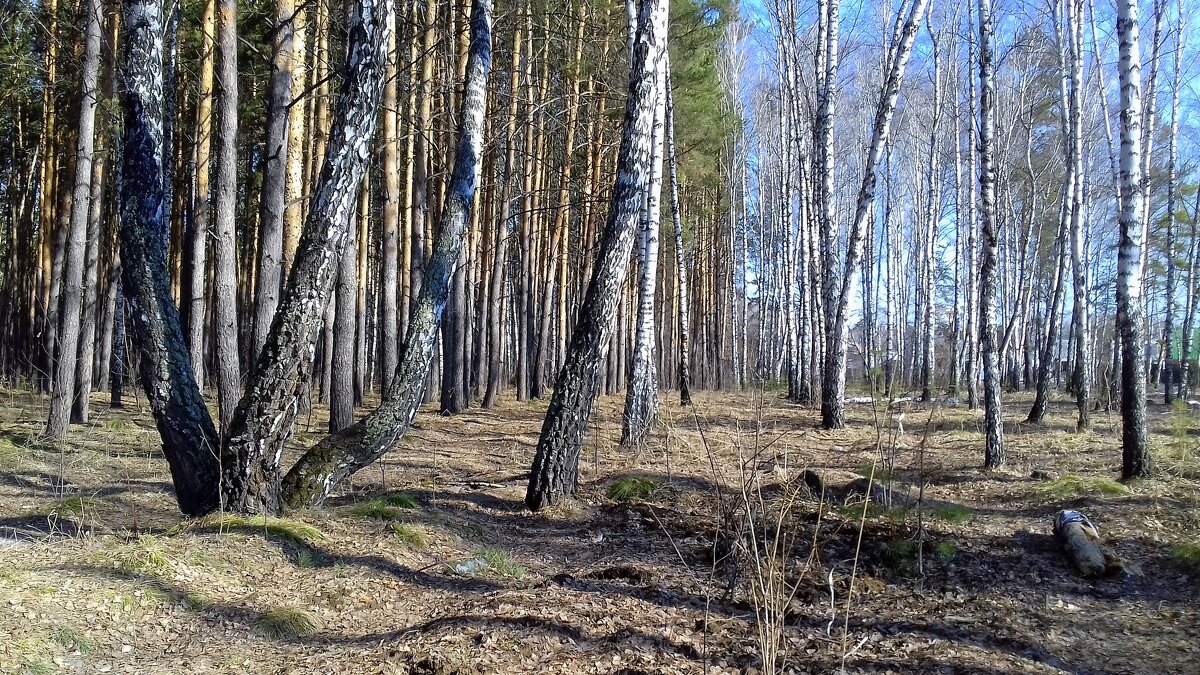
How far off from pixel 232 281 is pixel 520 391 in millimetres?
9402

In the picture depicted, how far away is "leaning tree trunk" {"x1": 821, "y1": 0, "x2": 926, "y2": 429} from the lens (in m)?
8.94

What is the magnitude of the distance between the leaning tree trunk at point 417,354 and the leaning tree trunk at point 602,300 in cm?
112

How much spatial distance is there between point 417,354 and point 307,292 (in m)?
1.15

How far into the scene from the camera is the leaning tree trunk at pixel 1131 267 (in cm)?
613

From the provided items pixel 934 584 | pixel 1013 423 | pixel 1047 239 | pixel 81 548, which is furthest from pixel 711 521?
pixel 1047 239

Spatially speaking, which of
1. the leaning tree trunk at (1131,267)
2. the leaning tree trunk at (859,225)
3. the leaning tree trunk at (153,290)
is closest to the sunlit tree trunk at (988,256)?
the leaning tree trunk at (1131,267)

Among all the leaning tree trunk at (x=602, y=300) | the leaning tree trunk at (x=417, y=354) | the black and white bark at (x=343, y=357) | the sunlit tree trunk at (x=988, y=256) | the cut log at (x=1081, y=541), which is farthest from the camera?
the black and white bark at (x=343, y=357)

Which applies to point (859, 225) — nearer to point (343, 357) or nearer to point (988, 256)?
point (988, 256)

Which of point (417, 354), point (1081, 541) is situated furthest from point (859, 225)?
point (417, 354)

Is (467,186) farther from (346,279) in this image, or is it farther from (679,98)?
(679,98)

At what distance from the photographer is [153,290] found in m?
4.70

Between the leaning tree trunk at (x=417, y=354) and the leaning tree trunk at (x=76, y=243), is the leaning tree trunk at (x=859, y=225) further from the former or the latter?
the leaning tree trunk at (x=76, y=243)

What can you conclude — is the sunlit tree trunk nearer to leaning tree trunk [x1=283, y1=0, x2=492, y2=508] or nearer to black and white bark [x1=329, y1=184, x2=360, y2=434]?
leaning tree trunk [x1=283, y1=0, x2=492, y2=508]

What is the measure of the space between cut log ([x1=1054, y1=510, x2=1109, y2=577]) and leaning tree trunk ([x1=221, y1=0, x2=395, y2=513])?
523 cm
